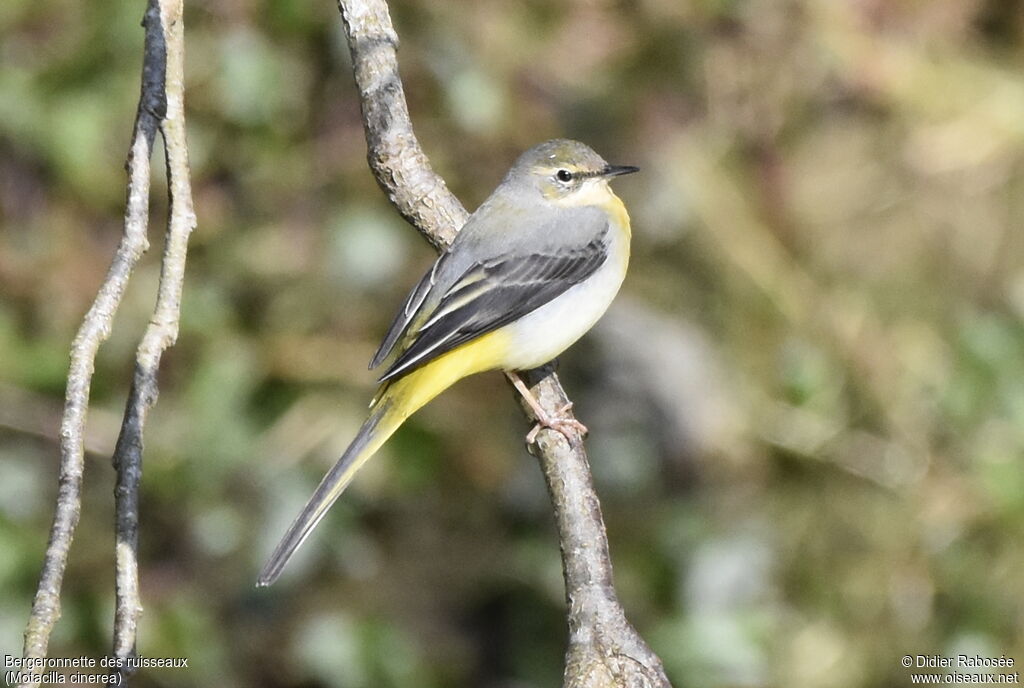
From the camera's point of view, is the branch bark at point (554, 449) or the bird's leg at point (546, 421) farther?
the bird's leg at point (546, 421)

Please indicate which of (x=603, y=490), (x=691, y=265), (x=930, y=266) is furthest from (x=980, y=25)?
(x=603, y=490)

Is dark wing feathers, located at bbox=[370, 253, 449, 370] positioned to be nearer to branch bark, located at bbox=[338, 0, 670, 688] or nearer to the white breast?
branch bark, located at bbox=[338, 0, 670, 688]

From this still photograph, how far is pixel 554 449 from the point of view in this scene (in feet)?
12.6

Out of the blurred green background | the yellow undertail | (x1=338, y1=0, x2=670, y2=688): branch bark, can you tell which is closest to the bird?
the yellow undertail

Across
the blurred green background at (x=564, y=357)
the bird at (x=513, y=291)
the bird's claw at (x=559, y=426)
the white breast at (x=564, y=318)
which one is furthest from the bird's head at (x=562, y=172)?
the bird's claw at (x=559, y=426)

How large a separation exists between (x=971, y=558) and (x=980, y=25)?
4174mm

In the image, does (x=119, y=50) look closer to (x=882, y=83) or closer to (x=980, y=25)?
(x=882, y=83)

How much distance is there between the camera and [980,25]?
830 centimetres

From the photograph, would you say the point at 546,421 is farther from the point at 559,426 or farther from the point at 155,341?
the point at 155,341

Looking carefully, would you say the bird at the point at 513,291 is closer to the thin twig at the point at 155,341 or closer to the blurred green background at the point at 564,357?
the blurred green background at the point at 564,357

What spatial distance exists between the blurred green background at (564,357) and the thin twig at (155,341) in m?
1.60

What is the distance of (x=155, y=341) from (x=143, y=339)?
0.10 ft

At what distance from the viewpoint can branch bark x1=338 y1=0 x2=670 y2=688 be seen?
3197mm

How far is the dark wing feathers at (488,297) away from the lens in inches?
161
